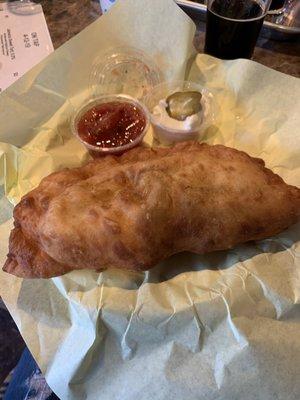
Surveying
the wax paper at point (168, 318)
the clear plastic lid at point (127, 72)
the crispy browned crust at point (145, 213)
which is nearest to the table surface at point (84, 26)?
the clear plastic lid at point (127, 72)

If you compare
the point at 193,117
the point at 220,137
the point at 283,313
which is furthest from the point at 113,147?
the point at 283,313

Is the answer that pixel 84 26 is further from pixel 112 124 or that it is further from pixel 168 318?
pixel 168 318

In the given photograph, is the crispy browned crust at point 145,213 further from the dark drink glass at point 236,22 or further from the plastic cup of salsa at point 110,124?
the dark drink glass at point 236,22

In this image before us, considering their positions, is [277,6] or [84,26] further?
[84,26]

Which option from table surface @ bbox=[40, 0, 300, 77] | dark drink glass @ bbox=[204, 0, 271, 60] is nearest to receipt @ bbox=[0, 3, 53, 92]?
table surface @ bbox=[40, 0, 300, 77]

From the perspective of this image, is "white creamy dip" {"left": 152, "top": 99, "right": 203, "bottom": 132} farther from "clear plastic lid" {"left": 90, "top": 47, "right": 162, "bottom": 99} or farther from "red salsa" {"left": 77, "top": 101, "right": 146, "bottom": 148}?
"clear plastic lid" {"left": 90, "top": 47, "right": 162, "bottom": 99}

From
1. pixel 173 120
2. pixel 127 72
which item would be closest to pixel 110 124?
pixel 173 120

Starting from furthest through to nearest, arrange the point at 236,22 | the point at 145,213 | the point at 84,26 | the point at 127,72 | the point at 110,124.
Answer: the point at 84,26
the point at 127,72
the point at 236,22
the point at 110,124
the point at 145,213
